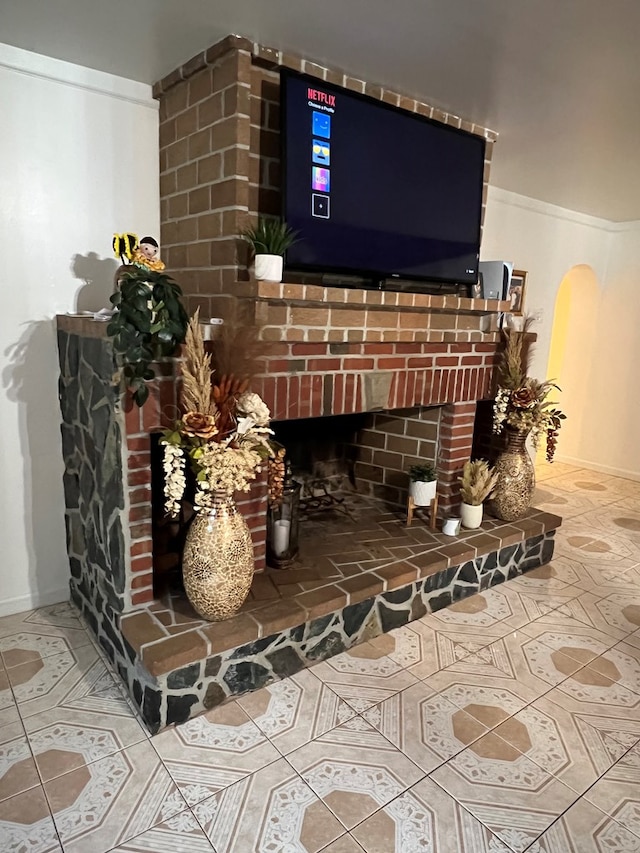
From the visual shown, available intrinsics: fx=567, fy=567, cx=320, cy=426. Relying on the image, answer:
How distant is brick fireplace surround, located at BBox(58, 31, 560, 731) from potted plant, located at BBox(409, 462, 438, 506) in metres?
0.19

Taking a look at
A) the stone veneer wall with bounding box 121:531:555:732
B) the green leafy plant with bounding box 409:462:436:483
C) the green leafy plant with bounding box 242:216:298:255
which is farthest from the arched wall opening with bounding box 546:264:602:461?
the green leafy plant with bounding box 242:216:298:255

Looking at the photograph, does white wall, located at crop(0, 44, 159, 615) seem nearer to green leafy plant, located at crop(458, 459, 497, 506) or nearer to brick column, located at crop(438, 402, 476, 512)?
brick column, located at crop(438, 402, 476, 512)

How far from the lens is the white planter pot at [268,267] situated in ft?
6.65

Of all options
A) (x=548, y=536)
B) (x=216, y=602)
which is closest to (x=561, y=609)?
(x=548, y=536)

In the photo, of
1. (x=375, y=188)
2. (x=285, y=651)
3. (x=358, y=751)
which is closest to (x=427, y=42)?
(x=375, y=188)

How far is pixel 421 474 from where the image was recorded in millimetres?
2975

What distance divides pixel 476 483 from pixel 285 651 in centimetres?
138

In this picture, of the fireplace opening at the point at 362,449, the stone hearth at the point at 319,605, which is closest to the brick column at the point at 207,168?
the fireplace opening at the point at 362,449

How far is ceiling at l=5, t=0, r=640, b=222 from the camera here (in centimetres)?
181

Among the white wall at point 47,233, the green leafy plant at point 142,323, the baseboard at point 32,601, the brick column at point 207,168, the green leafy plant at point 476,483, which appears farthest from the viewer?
the green leafy plant at point 476,483

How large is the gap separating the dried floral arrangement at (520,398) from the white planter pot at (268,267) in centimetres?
155

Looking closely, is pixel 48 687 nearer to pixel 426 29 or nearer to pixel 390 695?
pixel 390 695

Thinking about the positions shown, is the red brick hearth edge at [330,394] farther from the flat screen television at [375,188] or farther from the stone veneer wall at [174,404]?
the flat screen television at [375,188]

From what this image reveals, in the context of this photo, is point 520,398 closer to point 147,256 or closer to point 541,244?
point 541,244
